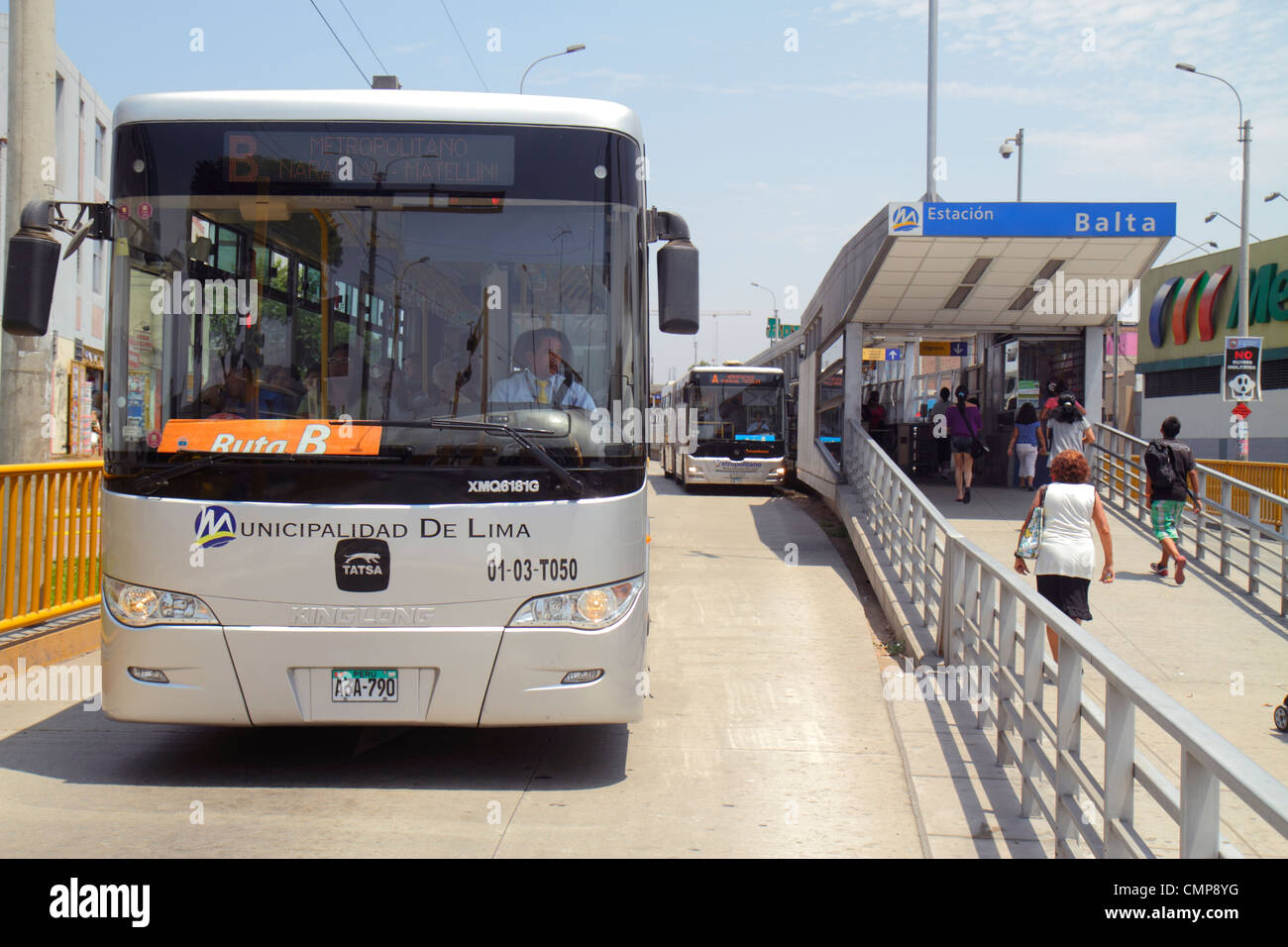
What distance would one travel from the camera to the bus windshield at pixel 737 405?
26.1 m

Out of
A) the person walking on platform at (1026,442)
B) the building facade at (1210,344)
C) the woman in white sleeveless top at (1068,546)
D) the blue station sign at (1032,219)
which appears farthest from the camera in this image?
the building facade at (1210,344)

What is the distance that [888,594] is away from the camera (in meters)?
10.7

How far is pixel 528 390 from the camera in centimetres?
550

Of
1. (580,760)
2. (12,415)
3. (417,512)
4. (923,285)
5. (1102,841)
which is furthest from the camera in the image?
(923,285)

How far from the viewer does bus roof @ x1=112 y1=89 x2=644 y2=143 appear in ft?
18.3

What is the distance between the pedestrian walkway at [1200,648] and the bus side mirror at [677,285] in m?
3.08

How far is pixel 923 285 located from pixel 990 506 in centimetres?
325

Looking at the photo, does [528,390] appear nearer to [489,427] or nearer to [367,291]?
[489,427]

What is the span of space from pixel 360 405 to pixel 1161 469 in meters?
9.74

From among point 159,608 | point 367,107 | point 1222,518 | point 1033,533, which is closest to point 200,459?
point 159,608

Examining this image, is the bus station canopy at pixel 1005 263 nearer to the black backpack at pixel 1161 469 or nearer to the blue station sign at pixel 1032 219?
the blue station sign at pixel 1032 219

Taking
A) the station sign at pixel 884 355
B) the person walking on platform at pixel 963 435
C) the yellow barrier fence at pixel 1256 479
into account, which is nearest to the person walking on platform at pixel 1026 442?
the person walking on platform at pixel 963 435
